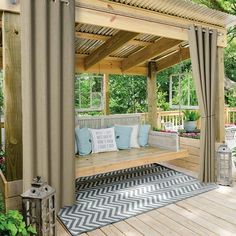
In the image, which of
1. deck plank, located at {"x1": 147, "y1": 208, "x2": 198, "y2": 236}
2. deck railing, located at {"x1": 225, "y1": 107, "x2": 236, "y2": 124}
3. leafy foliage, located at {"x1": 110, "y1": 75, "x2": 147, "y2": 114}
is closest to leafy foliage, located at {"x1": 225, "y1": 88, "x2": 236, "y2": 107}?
deck railing, located at {"x1": 225, "y1": 107, "x2": 236, "y2": 124}

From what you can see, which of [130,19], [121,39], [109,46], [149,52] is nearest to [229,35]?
[149,52]

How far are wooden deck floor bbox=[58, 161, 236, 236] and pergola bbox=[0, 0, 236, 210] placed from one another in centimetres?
109

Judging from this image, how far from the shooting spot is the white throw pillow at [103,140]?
4332 millimetres

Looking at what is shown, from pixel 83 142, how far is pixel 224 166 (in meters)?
2.13

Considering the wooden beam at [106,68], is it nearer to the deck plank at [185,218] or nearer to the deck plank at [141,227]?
the deck plank at [185,218]

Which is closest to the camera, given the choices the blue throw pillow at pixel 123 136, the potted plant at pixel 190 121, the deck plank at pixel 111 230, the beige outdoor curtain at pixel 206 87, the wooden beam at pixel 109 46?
the deck plank at pixel 111 230

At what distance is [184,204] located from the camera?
3.23 meters

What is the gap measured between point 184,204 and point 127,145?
5.40 feet

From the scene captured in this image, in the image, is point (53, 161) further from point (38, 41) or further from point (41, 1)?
point (41, 1)

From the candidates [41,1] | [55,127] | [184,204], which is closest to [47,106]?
[55,127]

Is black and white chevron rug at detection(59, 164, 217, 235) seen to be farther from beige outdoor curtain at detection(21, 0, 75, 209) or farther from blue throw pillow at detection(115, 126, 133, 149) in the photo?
blue throw pillow at detection(115, 126, 133, 149)

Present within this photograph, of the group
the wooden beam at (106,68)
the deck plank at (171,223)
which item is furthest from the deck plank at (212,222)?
the wooden beam at (106,68)

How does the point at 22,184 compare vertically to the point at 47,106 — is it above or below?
below

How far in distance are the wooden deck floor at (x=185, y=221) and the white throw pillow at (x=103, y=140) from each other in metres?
1.54
